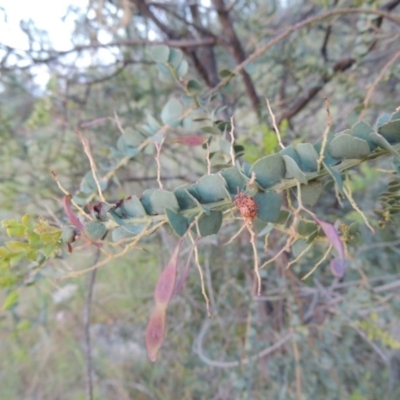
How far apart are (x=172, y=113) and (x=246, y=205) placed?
0.74ft

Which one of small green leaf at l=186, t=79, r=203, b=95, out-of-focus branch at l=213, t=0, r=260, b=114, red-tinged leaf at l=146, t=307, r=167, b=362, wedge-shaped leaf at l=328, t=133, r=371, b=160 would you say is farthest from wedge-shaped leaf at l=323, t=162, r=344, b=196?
out-of-focus branch at l=213, t=0, r=260, b=114

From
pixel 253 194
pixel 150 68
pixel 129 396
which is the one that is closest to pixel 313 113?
pixel 150 68

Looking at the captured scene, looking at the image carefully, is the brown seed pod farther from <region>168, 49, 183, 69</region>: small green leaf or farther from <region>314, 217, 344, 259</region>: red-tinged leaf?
<region>168, 49, 183, 69</region>: small green leaf

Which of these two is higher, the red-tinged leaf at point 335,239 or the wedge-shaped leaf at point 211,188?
the wedge-shaped leaf at point 211,188

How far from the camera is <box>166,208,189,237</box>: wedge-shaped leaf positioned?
0.23 meters

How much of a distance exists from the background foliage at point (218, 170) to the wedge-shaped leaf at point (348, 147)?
Result: 0.26 ft

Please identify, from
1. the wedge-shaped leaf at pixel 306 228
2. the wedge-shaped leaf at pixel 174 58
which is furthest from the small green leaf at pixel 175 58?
the wedge-shaped leaf at pixel 306 228

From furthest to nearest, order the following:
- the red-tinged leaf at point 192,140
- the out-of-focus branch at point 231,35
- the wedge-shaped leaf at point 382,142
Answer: the out-of-focus branch at point 231,35 < the red-tinged leaf at point 192,140 < the wedge-shaped leaf at point 382,142

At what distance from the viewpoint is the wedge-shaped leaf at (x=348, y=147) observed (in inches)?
8.8

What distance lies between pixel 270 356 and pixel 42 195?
509mm

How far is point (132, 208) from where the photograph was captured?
0.82 feet

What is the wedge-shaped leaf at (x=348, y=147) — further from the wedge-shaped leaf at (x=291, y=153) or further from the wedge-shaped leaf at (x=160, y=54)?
the wedge-shaped leaf at (x=160, y=54)

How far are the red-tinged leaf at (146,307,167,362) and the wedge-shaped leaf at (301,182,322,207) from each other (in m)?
0.10

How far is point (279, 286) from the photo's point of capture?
0.73 metres
